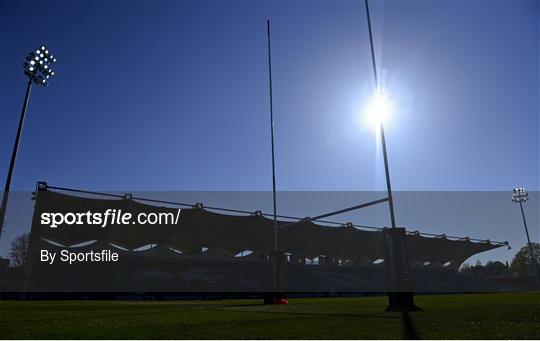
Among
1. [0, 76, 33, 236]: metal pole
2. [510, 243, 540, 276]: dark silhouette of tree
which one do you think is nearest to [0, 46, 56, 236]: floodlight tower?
[0, 76, 33, 236]: metal pole

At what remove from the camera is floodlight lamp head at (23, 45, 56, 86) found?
25.0 meters

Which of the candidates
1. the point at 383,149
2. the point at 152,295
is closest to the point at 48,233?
the point at 152,295

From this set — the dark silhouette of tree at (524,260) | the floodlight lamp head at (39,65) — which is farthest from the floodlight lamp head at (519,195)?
the floodlight lamp head at (39,65)

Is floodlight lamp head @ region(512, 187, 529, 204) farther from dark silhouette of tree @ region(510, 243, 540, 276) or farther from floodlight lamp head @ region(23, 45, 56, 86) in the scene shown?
floodlight lamp head @ region(23, 45, 56, 86)

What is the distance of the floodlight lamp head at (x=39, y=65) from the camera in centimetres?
2498

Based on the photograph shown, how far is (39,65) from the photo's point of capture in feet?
84.8

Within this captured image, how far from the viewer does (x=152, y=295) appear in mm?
33781

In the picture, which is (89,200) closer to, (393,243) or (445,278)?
(393,243)

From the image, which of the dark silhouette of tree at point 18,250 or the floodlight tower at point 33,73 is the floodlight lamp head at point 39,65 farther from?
the dark silhouette of tree at point 18,250

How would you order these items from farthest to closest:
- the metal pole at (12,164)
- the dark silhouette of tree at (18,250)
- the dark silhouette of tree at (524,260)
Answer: the dark silhouette of tree at (524,260) < the dark silhouette of tree at (18,250) < the metal pole at (12,164)

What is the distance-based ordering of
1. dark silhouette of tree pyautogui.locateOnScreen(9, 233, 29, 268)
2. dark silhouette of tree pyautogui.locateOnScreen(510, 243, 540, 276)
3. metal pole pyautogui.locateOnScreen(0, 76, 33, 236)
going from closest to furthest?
metal pole pyautogui.locateOnScreen(0, 76, 33, 236) → dark silhouette of tree pyautogui.locateOnScreen(9, 233, 29, 268) → dark silhouette of tree pyautogui.locateOnScreen(510, 243, 540, 276)

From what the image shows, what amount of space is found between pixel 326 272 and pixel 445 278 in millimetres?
26616

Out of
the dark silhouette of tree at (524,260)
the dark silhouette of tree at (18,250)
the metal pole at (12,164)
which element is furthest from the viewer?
the dark silhouette of tree at (524,260)

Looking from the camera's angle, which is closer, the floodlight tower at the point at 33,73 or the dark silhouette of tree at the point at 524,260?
the floodlight tower at the point at 33,73
